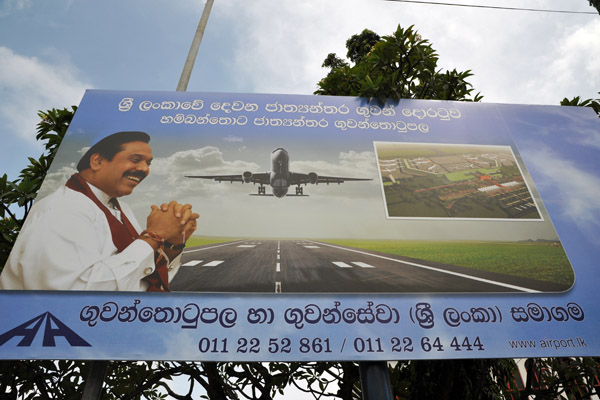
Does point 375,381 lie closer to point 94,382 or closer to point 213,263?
point 213,263

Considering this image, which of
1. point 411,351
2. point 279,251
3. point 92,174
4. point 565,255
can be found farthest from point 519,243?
point 92,174

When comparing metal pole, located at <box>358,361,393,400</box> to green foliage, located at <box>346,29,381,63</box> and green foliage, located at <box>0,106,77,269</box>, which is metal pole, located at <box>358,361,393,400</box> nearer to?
green foliage, located at <box>0,106,77,269</box>

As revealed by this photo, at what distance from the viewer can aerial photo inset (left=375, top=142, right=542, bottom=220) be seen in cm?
436

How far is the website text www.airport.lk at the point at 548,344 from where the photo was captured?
324 centimetres

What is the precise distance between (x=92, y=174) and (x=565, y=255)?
6.24 meters

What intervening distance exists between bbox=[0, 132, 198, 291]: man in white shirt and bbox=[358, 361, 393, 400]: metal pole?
7.62 ft

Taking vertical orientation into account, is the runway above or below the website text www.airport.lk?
above

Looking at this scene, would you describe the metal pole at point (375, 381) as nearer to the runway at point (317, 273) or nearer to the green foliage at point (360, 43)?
the runway at point (317, 273)

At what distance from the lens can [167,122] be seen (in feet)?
16.3

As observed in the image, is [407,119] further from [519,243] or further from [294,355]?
[294,355]

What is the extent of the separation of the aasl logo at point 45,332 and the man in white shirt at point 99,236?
353mm

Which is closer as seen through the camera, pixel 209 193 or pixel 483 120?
pixel 209 193

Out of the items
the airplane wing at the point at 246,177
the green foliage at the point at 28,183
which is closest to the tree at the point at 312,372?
the green foliage at the point at 28,183

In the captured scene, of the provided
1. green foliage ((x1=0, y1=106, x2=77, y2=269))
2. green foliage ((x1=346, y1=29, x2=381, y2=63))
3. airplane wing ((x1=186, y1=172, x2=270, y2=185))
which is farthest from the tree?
green foliage ((x1=346, y1=29, x2=381, y2=63))
